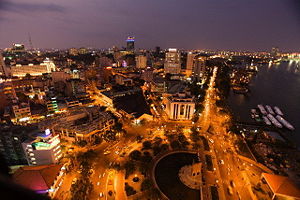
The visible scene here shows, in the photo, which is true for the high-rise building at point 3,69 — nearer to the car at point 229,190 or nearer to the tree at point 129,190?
the tree at point 129,190

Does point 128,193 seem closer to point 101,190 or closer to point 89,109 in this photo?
point 101,190

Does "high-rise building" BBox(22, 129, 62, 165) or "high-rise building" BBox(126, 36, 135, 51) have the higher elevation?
"high-rise building" BBox(126, 36, 135, 51)

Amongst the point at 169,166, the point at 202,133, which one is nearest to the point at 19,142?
the point at 169,166

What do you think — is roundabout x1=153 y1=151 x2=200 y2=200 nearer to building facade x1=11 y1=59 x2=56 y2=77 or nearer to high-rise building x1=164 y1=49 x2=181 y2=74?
high-rise building x1=164 y1=49 x2=181 y2=74

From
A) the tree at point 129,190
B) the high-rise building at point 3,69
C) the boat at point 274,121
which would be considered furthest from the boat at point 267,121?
the high-rise building at point 3,69

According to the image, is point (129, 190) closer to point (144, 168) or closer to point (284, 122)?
point (144, 168)

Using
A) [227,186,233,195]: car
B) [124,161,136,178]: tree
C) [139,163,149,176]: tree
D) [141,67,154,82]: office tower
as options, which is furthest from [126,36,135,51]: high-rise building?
[227,186,233,195]: car

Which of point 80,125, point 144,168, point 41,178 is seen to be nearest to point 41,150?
point 41,178
